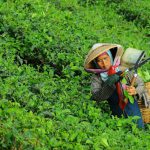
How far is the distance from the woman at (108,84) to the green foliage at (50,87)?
19 cm

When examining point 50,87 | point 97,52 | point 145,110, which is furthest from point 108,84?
point 50,87

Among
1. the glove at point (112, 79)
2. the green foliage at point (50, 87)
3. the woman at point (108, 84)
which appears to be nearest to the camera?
the green foliage at point (50, 87)

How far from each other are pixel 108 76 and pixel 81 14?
497 centimetres

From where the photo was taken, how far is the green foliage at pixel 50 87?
467 cm

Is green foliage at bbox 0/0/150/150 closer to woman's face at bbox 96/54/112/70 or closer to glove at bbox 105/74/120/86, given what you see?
glove at bbox 105/74/120/86

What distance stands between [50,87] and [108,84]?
0.88 m

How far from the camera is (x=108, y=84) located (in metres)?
5.84

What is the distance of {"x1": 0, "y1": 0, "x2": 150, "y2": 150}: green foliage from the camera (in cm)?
467

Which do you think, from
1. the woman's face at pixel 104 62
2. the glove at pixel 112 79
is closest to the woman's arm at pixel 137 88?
the glove at pixel 112 79

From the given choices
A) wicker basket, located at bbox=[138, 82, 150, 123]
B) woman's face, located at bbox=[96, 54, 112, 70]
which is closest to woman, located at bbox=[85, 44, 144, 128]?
woman's face, located at bbox=[96, 54, 112, 70]

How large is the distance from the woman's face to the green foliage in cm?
53

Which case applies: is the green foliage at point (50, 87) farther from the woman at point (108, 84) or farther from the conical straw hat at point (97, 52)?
the conical straw hat at point (97, 52)

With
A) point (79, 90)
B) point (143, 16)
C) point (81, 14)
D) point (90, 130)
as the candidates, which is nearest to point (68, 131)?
point (90, 130)

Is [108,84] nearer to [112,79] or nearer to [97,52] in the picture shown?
[112,79]
